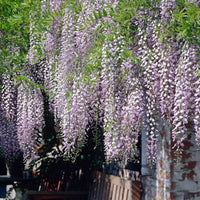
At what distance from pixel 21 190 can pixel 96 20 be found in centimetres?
388

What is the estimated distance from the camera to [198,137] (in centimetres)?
286

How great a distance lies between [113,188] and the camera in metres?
4.99

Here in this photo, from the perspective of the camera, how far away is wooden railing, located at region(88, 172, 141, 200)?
14.3 ft

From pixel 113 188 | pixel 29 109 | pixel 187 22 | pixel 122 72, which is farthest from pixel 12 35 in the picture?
pixel 187 22

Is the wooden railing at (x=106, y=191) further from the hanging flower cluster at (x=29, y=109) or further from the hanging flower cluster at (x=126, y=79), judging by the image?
the hanging flower cluster at (x=29, y=109)

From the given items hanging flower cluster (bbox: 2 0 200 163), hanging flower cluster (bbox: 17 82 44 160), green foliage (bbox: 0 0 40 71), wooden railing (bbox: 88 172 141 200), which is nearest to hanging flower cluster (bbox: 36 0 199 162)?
hanging flower cluster (bbox: 2 0 200 163)

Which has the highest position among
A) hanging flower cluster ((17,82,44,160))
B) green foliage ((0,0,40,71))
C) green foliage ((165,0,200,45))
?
green foliage ((0,0,40,71))

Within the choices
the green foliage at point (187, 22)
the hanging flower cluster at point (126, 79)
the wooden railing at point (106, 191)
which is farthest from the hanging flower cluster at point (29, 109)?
the green foliage at point (187, 22)

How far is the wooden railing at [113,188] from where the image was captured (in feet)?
14.3

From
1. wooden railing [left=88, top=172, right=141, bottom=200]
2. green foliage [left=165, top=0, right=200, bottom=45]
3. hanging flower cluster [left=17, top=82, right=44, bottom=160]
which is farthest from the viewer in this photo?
hanging flower cluster [left=17, top=82, right=44, bottom=160]

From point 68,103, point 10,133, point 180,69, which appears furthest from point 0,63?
point 180,69

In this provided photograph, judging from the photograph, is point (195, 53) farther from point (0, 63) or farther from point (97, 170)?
point (97, 170)

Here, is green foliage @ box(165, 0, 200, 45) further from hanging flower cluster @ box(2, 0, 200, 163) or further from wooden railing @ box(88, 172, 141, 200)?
wooden railing @ box(88, 172, 141, 200)

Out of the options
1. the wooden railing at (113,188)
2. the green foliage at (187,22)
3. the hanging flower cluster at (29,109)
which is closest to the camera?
the green foliage at (187,22)
